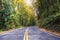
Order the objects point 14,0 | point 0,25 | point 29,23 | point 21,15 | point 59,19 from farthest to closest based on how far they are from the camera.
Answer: point 29,23, point 21,15, point 14,0, point 0,25, point 59,19

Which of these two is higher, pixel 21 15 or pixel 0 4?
pixel 0 4

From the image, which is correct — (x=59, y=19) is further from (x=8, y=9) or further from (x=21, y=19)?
(x=21, y=19)

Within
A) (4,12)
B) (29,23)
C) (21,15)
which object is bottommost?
(29,23)

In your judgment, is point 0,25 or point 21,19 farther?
point 21,19

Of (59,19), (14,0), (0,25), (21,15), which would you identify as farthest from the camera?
(21,15)

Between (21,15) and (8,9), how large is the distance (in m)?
49.9

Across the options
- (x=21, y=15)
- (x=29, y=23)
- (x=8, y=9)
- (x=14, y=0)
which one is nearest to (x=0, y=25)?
(x=8, y=9)

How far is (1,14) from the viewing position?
130ft

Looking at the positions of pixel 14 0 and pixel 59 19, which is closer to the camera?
pixel 59 19

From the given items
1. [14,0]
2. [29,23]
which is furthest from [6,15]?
[29,23]

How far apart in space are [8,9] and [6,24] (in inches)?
142

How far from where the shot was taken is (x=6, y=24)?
135 ft

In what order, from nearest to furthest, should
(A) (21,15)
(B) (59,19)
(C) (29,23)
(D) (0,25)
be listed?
(B) (59,19)
(D) (0,25)
(A) (21,15)
(C) (29,23)

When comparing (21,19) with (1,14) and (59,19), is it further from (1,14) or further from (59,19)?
(59,19)
